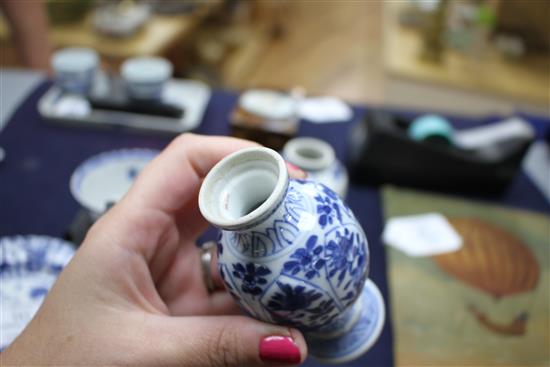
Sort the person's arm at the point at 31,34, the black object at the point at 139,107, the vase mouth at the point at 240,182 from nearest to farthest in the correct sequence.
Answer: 1. the vase mouth at the point at 240,182
2. the black object at the point at 139,107
3. the person's arm at the point at 31,34

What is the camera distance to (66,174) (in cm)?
101

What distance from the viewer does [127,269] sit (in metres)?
0.60

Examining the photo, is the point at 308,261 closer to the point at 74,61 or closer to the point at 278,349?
the point at 278,349

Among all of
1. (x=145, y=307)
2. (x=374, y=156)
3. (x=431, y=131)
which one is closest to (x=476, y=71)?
(x=431, y=131)

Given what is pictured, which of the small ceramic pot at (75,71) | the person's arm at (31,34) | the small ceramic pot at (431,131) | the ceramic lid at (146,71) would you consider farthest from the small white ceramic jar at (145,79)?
the small ceramic pot at (431,131)

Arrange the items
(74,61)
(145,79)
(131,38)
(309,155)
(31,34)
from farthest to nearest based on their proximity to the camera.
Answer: (131,38)
(31,34)
(74,61)
(145,79)
(309,155)

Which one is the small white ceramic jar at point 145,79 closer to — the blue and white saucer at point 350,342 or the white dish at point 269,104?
the white dish at point 269,104

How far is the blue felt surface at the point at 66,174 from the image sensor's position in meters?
0.87

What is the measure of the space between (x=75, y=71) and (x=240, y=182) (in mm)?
893

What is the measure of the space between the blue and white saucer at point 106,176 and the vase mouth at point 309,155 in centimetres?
34

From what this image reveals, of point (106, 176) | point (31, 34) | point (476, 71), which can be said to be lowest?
point (476, 71)

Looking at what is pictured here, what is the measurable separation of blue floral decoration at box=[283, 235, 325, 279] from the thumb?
0.28 ft

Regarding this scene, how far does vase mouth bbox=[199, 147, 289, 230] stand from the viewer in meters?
0.47

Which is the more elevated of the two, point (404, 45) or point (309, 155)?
point (309, 155)
